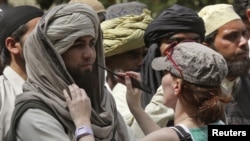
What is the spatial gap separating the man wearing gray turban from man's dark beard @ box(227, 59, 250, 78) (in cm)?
184

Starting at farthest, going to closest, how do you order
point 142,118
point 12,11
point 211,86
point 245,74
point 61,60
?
point 245,74
point 12,11
point 142,118
point 61,60
point 211,86

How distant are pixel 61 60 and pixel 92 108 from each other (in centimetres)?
30

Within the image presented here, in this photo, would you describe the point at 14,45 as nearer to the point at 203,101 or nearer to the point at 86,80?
the point at 86,80

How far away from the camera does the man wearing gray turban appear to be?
511cm

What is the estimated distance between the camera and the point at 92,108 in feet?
17.6

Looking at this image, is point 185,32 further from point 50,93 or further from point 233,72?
point 50,93

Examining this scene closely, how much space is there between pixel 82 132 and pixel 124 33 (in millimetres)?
2165

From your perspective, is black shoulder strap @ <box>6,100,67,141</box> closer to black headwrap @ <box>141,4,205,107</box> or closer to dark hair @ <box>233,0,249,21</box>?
black headwrap @ <box>141,4,205,107</box>

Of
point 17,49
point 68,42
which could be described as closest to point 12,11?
point 17,49

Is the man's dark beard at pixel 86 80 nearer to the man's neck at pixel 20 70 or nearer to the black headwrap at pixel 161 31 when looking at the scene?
the man's neck at pixel 20 70

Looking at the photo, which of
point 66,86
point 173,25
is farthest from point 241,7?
point 66,86

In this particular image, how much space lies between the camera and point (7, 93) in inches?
231

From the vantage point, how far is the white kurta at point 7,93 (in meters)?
5.70

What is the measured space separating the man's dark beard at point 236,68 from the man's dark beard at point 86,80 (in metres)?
1.96
